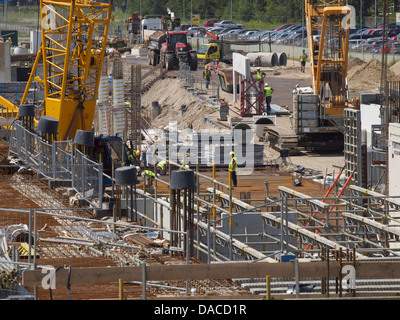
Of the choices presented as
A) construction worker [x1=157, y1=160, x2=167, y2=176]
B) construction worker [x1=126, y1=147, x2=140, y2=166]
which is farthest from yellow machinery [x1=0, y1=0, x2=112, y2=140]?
construction worker [x1=157, y1=160, x2=167, y2=176]

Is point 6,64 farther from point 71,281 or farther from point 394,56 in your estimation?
point 71,281

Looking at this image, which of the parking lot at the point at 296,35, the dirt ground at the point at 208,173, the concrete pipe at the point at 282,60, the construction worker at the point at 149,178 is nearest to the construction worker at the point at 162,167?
the dirt ground at the point at 208,173

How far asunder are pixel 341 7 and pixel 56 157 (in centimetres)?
1715

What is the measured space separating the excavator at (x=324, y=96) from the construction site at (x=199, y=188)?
0.07 meters

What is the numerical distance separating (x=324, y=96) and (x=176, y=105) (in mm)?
18305

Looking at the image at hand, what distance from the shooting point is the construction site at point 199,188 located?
15344 mm

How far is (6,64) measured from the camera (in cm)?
5622

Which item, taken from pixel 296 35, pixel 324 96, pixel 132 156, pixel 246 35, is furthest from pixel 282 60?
pixel 132 156

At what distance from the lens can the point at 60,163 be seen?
25672 mm

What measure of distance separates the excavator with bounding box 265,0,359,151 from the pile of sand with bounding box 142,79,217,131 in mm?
7124

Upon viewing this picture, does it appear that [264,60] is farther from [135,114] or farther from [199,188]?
[199,188]

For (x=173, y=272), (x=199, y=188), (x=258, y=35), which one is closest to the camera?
(x=173, y=272)

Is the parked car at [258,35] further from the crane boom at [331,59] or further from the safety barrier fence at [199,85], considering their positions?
the crane boom at [331,59]

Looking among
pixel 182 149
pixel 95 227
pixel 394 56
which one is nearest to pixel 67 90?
pixel 182 149
